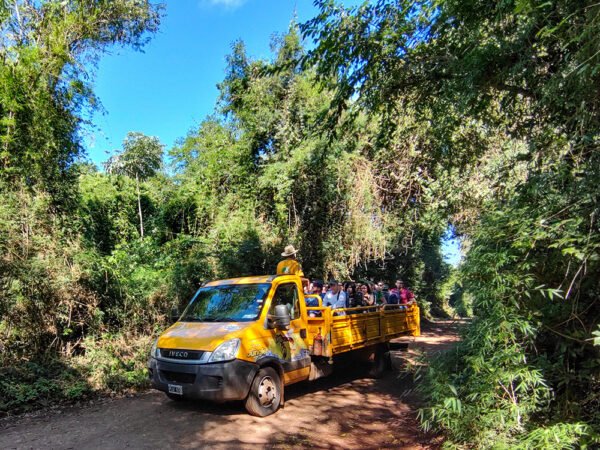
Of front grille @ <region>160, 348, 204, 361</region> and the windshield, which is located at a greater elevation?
the windshield

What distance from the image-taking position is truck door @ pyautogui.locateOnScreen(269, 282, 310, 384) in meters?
6.70

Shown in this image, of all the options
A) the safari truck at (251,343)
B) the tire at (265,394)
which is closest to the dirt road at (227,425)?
the tire at (265,394)

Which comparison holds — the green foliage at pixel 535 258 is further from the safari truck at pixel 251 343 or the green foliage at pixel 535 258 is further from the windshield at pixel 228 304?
the windshield at pixel 228 304

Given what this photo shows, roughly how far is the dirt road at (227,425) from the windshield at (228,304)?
4.56 ft

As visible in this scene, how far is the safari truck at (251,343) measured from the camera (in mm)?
5898

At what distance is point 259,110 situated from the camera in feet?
51.8

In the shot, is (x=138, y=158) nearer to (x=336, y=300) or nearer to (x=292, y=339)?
(x=336, y=300)

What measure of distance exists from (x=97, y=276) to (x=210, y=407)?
467cm

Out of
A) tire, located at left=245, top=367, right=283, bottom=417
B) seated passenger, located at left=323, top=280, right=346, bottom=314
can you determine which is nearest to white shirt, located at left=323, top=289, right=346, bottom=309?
seated passenger, located at left=323, top=280, right=346, bottom=314

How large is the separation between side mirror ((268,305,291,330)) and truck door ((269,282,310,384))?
0.16 meters

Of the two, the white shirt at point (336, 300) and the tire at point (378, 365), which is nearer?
the white shirt at point (336, 300)

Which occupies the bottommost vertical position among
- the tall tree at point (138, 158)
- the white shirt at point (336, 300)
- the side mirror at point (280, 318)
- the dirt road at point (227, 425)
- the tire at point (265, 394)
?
the dirt road at point (227, 425)

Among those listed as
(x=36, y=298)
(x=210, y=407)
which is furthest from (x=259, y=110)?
(x=210, y=407)

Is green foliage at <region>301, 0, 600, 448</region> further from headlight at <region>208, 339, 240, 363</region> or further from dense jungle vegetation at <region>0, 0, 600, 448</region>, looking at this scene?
headlight at <region>208, 339, 240, 363</region>
